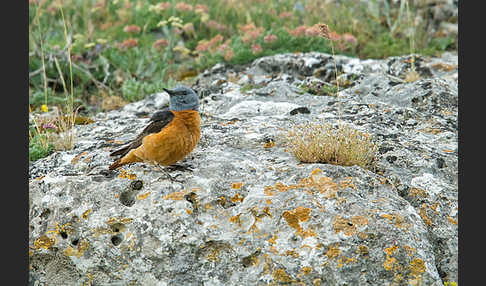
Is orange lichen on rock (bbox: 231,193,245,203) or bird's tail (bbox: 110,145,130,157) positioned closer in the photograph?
orange lichen on rock (bbox: 231,193,245,203)

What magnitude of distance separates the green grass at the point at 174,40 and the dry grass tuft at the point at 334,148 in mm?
4040

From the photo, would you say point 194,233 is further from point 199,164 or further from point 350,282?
point 350,282

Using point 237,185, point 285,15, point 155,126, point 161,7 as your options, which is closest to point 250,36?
point 285,15

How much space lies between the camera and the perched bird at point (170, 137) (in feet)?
16.1

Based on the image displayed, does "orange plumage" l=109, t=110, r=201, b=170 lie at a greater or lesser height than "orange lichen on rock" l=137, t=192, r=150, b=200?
greater

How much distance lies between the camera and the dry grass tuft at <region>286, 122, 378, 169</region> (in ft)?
16.3

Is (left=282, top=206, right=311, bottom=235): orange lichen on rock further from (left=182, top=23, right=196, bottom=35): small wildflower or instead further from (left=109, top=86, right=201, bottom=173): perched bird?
(left=182, top=23, right=196, bottom=35): small wildflower

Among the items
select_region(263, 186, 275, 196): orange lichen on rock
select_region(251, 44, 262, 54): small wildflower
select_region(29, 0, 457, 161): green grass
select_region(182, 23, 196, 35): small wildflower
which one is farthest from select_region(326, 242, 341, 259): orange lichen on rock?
select_region(182, 23, 196, 35): small wildflower

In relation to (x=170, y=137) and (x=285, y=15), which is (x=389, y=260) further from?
(x=285, y=15)

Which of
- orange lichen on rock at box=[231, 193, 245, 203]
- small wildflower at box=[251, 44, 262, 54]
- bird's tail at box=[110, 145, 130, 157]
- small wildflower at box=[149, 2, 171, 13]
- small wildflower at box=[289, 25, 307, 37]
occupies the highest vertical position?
small wildflower at box=[149, 2, 171, 13]

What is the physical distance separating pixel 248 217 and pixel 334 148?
4.01 feet

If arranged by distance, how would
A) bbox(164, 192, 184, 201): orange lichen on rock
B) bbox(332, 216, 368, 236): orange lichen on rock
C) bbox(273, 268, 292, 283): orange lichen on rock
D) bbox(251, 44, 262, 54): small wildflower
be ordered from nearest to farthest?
bbox(273, 268, 292, 283): orange lichen on rock → bbox(332, 216, 368, 236): orange lichen on rock → bbox(164, 192, 184, 201): orange lichen on rock → bbox(251, 44, 262, 54): small wildflower

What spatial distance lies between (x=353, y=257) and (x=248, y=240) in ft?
2.92

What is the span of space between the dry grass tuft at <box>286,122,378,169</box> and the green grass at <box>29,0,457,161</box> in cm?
404
